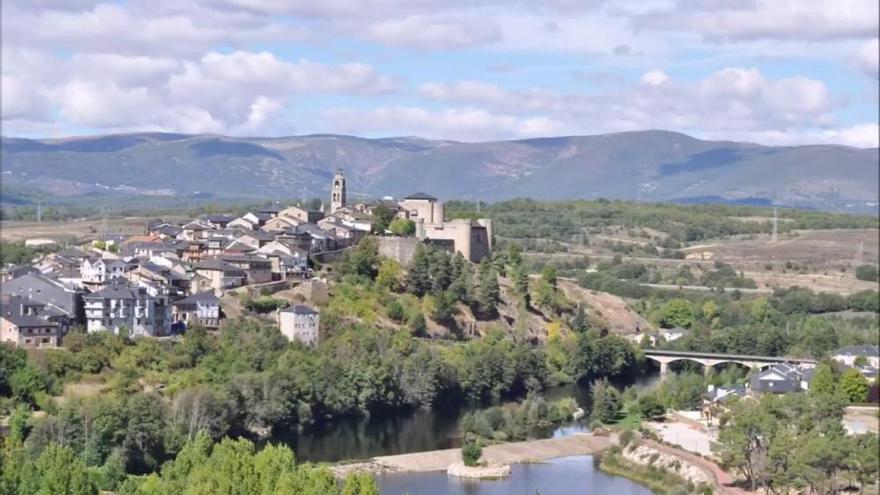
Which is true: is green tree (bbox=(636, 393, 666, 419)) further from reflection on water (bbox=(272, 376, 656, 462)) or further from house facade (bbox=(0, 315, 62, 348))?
house facade (bbox=(0, 315, 62, 348))

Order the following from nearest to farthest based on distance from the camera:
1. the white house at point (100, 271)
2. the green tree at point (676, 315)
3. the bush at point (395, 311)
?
the white house at point (100, 271) → the bush at point (395, 311) → the green tree at point (676, 315)

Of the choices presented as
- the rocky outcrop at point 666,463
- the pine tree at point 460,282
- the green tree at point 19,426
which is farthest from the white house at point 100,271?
the rocky outcrop at point 666,463

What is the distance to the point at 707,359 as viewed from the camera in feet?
117

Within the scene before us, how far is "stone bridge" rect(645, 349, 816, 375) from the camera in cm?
3481

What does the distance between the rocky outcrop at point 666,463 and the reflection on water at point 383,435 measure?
8.51ft

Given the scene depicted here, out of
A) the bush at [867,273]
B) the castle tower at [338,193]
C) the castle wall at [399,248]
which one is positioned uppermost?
the castle tower at [338,193]

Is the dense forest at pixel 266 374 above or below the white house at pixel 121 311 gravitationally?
below

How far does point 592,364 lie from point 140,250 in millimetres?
9303

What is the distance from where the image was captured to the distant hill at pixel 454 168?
11919 cm

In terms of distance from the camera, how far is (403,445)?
25.6m

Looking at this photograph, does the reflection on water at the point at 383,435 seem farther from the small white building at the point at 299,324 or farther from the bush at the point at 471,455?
the small white building at the point at 299,324

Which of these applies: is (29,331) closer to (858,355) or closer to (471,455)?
(471,455)

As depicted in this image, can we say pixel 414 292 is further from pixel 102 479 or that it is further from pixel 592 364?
pixel 102 479

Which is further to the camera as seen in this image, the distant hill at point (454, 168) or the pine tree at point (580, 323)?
the distant hill at point (454, 168)
